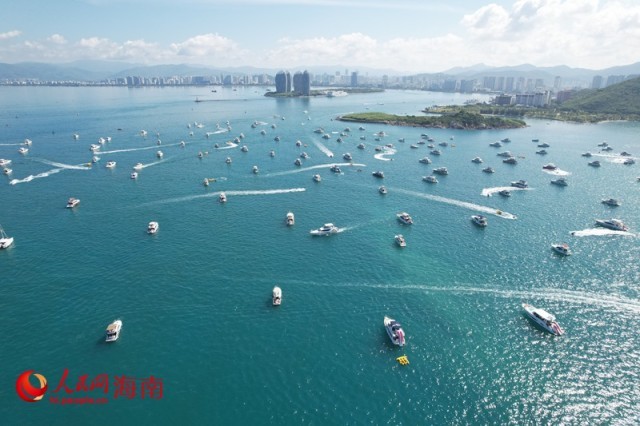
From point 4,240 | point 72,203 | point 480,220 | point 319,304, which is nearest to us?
point 319,304

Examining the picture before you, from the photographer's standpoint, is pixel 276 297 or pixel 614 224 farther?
pixel 614 224

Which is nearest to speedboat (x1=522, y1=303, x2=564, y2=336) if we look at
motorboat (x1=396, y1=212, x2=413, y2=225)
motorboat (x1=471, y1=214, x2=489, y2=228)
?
motorboat (x1=471, y1=214, x2=489, y2=228)

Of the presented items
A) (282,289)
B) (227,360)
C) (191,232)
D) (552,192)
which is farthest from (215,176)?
(552,192)

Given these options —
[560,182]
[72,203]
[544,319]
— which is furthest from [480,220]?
[72,203]

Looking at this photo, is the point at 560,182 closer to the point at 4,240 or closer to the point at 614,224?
the point at 614,224

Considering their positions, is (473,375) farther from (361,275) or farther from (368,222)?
(368,222)

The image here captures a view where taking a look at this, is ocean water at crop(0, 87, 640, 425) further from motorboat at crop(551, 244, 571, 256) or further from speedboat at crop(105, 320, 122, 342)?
speedboat at crop(105, 320, 122, 342)

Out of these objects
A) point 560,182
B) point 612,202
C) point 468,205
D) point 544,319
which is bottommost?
point 544,319
